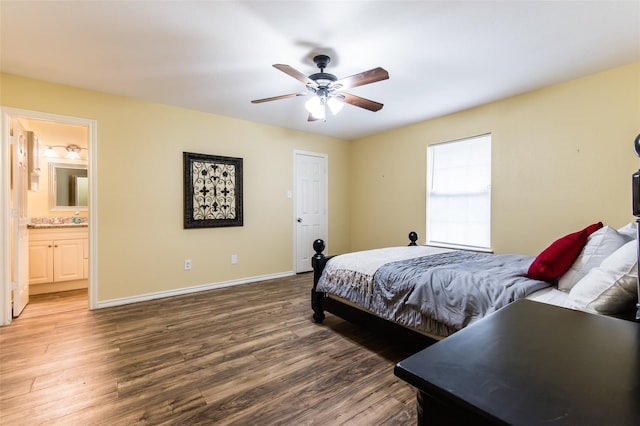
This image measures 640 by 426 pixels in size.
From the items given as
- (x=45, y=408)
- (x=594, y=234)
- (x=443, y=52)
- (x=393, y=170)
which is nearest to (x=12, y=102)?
(x=45, y=408)

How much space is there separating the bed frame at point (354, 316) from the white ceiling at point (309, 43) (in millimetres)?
1826

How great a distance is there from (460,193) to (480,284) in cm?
246

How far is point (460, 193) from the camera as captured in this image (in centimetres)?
397

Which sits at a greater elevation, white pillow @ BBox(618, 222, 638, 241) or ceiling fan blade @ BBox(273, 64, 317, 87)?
ceiling fan blade @ BBox(273, 64, 317, 87)

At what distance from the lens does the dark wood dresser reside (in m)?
0.44

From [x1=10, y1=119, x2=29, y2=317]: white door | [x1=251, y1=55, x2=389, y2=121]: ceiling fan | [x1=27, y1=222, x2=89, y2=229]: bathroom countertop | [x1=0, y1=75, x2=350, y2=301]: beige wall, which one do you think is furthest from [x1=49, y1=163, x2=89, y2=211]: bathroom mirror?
[x1=251, y1=55, x2=389, y2=121]: ceiling fan

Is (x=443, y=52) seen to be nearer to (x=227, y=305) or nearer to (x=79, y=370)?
(x=227, y=305)

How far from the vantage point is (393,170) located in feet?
15.6

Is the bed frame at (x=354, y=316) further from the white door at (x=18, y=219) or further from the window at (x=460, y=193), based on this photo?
the white door at (x=18, y=219)

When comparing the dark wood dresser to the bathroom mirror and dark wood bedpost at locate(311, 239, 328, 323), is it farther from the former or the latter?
the bathroom mirror

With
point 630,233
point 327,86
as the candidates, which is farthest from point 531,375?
point 327,86

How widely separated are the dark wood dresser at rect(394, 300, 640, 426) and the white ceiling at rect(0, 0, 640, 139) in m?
2.02

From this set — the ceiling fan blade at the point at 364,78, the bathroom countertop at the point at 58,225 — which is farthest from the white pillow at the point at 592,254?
the bathroom countertop at the point at 58,225

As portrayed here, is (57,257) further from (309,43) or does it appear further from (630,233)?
(630,233)
